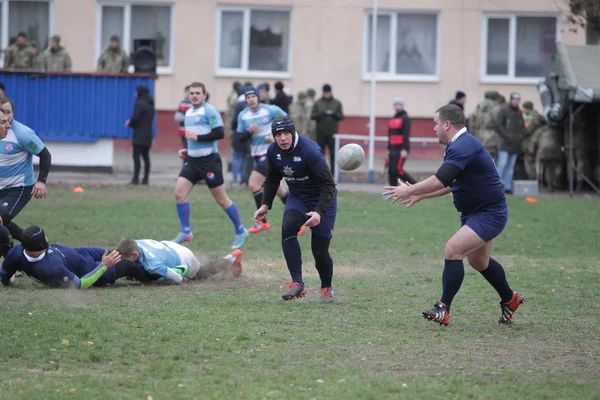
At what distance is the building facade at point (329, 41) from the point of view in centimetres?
2930

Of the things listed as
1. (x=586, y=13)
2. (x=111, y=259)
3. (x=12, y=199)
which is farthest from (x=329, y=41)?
(x=111, y=259)

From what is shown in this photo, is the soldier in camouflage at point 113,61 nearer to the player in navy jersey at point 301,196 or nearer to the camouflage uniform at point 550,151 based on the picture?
the camouflage uniform at point 550,151

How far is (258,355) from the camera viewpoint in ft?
24.1

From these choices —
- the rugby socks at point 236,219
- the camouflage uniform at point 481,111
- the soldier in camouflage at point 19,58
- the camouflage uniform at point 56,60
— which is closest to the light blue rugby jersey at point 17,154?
the rugby socks at point 236,219

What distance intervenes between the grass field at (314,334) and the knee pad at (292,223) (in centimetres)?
68

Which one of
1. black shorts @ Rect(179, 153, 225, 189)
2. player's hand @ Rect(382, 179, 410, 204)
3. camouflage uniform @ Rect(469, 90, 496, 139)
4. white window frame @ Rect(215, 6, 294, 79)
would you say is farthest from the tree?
player's hand @ Rect(382, 179, 410, 204)

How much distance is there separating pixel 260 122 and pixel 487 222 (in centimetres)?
788

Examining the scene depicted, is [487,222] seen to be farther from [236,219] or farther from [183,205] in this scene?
[183,205]

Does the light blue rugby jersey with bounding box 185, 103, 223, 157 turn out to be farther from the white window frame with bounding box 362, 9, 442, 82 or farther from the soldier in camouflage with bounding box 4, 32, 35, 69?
the white window frame with bounding box 362, 9, 442, 82

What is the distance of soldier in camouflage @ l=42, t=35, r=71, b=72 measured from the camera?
25.3 m

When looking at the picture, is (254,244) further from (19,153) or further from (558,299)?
(558,299)

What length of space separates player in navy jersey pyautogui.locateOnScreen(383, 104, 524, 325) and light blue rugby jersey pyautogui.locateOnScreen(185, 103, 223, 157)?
575 cm

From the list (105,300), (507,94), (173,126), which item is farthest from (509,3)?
(105,300)

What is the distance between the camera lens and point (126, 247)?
10.1 meters
